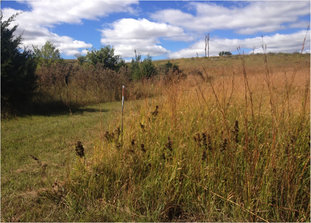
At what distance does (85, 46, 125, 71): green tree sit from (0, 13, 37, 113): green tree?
7.06 meters

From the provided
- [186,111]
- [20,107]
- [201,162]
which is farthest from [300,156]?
[20,107]

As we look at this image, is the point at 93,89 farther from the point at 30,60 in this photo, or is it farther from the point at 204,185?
the point at 204,185

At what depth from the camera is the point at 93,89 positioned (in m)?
10.9

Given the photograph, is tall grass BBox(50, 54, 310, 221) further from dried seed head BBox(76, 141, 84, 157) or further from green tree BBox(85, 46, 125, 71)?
green tree BBox(85, 46, 125, 71)

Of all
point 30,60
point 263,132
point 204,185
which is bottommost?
point 204,185

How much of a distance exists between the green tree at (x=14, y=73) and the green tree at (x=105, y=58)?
7.06 metres

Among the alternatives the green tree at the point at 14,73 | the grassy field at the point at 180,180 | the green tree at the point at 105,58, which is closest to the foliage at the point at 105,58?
the green tree at the point at 105,58

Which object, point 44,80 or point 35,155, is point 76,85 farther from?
point 35,155

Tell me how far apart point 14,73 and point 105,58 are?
26.7 ft

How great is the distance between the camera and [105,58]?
1506 centimetres

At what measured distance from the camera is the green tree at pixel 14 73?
723 cm

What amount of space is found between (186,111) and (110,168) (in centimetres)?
169

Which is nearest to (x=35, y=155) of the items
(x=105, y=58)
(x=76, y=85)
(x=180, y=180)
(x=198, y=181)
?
(x=180, y=180)

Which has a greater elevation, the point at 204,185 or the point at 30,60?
the point at 30,60
